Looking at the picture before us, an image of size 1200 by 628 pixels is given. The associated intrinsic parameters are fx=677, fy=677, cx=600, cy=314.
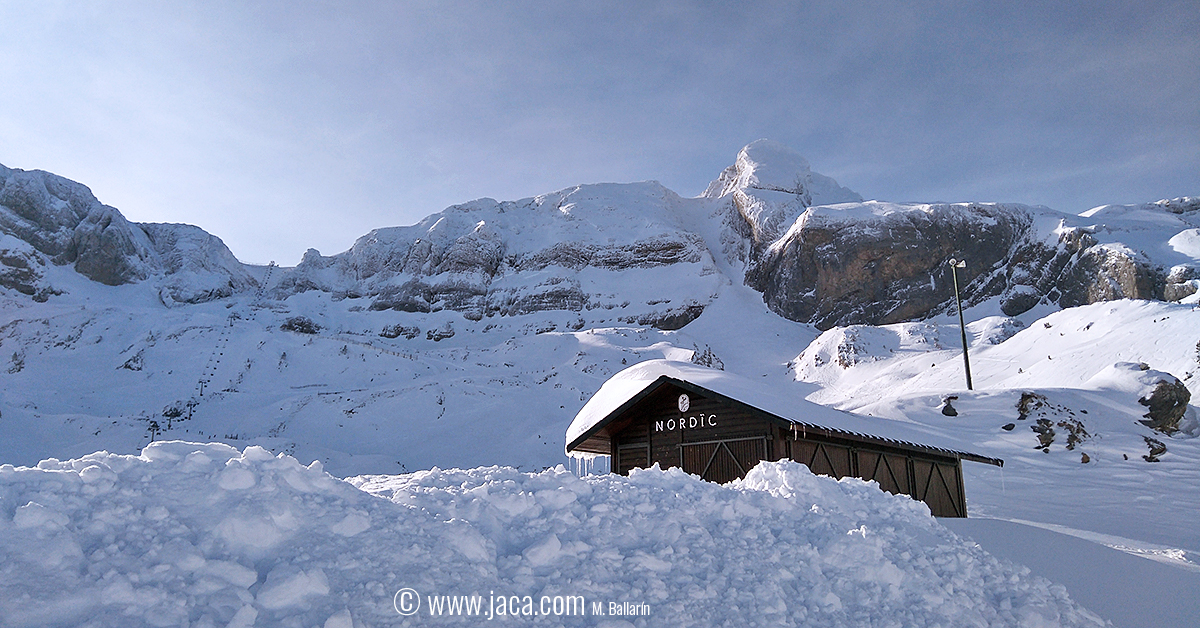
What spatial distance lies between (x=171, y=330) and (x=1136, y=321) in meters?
48.0

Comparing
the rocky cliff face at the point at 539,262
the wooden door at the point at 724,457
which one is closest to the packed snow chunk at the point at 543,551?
the wooden door at the point at 724,457

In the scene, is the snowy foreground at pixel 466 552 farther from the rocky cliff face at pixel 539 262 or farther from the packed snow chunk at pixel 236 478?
the rocky cliff face at pixel 539 262

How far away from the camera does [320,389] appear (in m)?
31.5

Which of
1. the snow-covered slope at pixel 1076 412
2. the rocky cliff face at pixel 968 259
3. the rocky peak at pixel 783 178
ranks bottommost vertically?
the snow-covered slope at pixel 1076 412

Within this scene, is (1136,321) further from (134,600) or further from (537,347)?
(134,600)

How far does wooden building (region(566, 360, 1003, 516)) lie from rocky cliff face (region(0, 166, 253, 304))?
47219mm

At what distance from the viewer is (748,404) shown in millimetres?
12125

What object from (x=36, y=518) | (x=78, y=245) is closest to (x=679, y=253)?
(x=78, y=245)

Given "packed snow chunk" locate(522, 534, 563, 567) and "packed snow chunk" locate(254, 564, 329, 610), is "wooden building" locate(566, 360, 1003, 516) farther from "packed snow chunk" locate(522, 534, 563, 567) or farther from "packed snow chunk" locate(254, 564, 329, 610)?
"packed snow chunk" locate(254, 564, 329, 610)

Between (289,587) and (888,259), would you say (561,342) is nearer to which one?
(888,259)

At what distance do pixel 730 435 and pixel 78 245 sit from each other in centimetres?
5677

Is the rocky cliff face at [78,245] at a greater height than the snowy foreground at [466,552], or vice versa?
the rocky cliff face at [78,245]

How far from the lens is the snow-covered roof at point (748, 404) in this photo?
12352 millimetres

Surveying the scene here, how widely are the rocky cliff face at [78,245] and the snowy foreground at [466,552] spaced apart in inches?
2030
